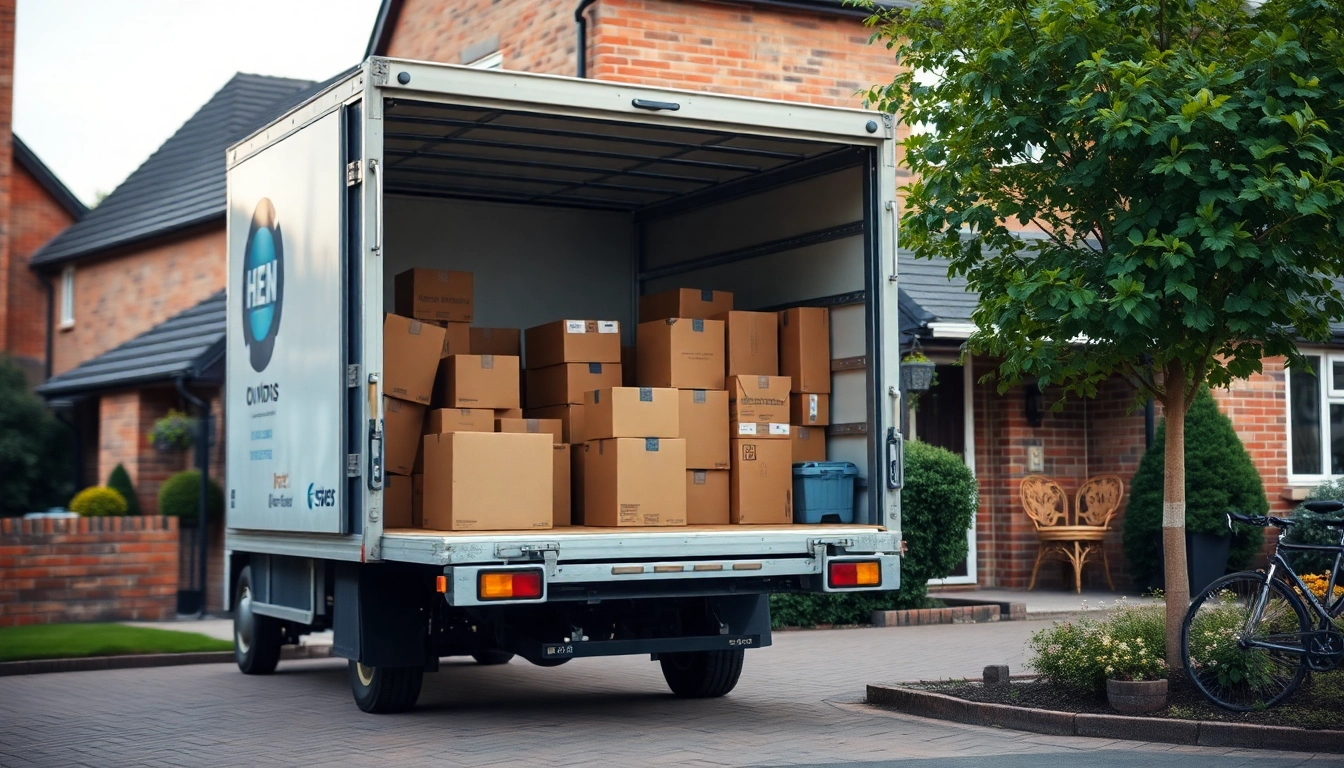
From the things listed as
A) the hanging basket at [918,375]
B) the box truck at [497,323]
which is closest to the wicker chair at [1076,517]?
the hanging basket at [918,375]

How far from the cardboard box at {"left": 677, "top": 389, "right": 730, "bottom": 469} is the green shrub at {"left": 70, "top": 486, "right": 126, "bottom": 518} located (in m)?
10.6

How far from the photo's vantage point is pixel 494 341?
10.1 meters

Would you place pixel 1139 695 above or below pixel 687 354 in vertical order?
below

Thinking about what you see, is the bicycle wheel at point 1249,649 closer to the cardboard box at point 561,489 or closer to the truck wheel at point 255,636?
the cardboard box at point 561,489

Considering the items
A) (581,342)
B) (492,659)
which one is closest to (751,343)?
(581,342)

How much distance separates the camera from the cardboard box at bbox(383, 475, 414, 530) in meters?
8.51

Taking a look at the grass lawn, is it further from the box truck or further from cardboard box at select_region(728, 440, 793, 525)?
cardboard box at select_region(728, 440, 793, 525)

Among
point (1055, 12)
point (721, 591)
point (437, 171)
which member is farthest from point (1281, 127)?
point (437, 171)

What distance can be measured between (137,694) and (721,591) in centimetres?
423

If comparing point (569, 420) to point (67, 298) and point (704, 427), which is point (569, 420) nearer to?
point (704, 427)

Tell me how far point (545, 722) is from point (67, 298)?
20050 millimetres

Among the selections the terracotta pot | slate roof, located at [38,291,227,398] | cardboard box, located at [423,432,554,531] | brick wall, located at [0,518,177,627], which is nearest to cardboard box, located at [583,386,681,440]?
cardboard box, located at [423,432,554,531]

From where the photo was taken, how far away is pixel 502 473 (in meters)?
7.82

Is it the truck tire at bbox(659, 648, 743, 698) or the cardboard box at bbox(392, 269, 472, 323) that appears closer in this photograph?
the truck tire at bbox(659, 648, 743, 698)
